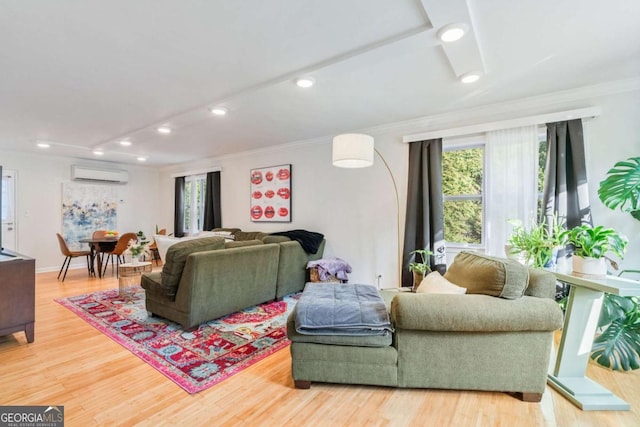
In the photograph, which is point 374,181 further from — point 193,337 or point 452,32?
point 193,337

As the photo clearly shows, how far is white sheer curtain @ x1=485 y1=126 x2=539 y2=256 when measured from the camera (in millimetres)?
2938

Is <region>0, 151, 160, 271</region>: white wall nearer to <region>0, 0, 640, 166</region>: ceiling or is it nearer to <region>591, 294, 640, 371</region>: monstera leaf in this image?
<region>0, 0, 640, 166</region>: ceiling

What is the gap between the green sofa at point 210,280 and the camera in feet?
8.92

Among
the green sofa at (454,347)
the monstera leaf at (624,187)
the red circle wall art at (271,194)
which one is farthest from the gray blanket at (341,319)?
the red circle wall art at (271,194)

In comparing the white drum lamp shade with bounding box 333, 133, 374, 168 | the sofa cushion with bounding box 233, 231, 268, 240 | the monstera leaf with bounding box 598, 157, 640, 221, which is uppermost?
the white drum lamp shade with bounding box 333, 133, 374, 168

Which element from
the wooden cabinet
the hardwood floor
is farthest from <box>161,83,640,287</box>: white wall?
the wooden cabinet

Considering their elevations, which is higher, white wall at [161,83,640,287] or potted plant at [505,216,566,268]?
white wall at [161,83,640,287]

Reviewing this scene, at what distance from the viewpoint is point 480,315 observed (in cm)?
172

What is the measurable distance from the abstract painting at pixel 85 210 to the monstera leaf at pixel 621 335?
8003mm

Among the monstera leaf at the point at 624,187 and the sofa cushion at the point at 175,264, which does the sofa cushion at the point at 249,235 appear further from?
the monstera leaf at the point at 624,187

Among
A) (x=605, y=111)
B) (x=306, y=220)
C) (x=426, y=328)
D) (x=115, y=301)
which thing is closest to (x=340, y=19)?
(x=426, y=328)

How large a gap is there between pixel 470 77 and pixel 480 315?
1.88 metres

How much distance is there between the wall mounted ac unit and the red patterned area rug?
10.7ft

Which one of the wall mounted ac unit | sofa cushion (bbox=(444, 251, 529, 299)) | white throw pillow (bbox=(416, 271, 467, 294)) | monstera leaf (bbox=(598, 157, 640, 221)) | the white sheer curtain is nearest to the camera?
sofa cushion (bbox=(444, 251, 529, 299))
